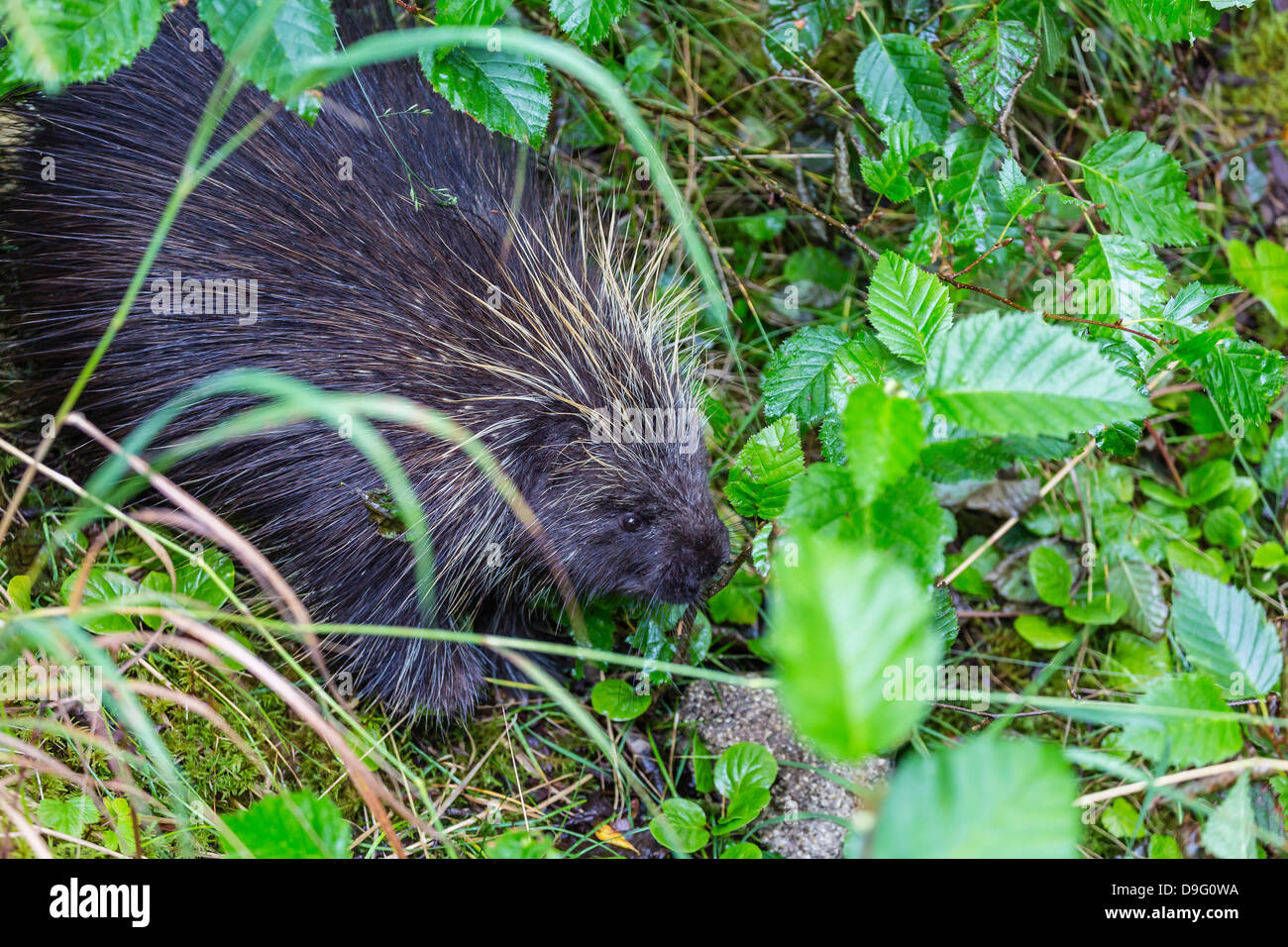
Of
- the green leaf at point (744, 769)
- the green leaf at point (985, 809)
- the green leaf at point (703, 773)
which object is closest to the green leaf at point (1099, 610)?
the green leaf at point (744, 769)

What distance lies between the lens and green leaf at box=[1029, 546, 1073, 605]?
141 inches

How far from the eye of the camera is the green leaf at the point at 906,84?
318 cm

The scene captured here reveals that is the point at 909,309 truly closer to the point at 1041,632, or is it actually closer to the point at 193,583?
the point at 1041,632

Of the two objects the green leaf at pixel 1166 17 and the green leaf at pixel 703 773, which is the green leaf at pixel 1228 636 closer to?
the green leaf at pixel 703 773

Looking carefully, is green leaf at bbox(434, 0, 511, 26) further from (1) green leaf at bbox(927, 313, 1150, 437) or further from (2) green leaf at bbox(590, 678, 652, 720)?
(2) green leaf at bbox(590, 678, 652, 720)

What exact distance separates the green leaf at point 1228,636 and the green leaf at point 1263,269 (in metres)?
1.86

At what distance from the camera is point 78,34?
2021mm

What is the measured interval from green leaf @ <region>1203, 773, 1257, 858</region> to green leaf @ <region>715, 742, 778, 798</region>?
1.20 metres

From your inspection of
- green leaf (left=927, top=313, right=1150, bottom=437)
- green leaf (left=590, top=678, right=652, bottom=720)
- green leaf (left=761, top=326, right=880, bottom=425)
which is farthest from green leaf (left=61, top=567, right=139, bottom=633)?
green leaf (left=927, top=313, right=1150, bottom=437)

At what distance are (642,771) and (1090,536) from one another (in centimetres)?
191

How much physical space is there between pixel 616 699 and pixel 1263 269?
9.95 feet

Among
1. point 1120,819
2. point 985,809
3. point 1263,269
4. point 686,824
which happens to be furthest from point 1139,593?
point 985,809

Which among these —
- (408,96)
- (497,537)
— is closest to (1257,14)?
(408,96)
